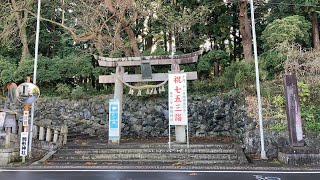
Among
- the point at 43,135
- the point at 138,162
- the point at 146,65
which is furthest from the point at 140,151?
the point at 43,135

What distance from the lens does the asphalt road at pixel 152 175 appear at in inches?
263

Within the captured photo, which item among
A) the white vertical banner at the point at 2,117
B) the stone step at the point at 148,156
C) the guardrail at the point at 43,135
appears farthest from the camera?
the guardrail at the point at 43,135

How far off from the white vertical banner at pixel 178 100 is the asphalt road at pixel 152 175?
3339 millimetres

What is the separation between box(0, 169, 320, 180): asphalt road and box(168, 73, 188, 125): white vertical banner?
3.34 meters

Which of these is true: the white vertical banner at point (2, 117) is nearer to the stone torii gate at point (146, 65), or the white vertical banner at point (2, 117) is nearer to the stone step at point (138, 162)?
the stone step at point (138, 162)

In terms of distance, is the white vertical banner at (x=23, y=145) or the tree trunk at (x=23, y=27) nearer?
the white vertical banner at (x=23, y=145)

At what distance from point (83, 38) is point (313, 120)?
1201cm

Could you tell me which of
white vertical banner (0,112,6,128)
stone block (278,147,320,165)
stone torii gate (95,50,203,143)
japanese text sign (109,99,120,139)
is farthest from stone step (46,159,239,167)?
stone torii gate (95,50,203,143)

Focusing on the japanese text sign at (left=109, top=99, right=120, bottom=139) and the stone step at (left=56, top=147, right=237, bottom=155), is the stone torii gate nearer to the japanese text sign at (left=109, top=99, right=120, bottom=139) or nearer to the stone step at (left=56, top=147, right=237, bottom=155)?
the japanese text sign at (left=109, top=99, right=120, bottom=139)

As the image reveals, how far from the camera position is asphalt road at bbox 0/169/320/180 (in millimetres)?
6688

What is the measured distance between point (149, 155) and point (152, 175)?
2.54 meters

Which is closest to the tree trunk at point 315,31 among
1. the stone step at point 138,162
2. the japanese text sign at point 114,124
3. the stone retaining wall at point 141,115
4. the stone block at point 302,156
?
the stone retaining wall at point 141,115

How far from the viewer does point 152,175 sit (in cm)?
706

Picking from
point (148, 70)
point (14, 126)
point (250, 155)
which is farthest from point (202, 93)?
point (14, 126)
